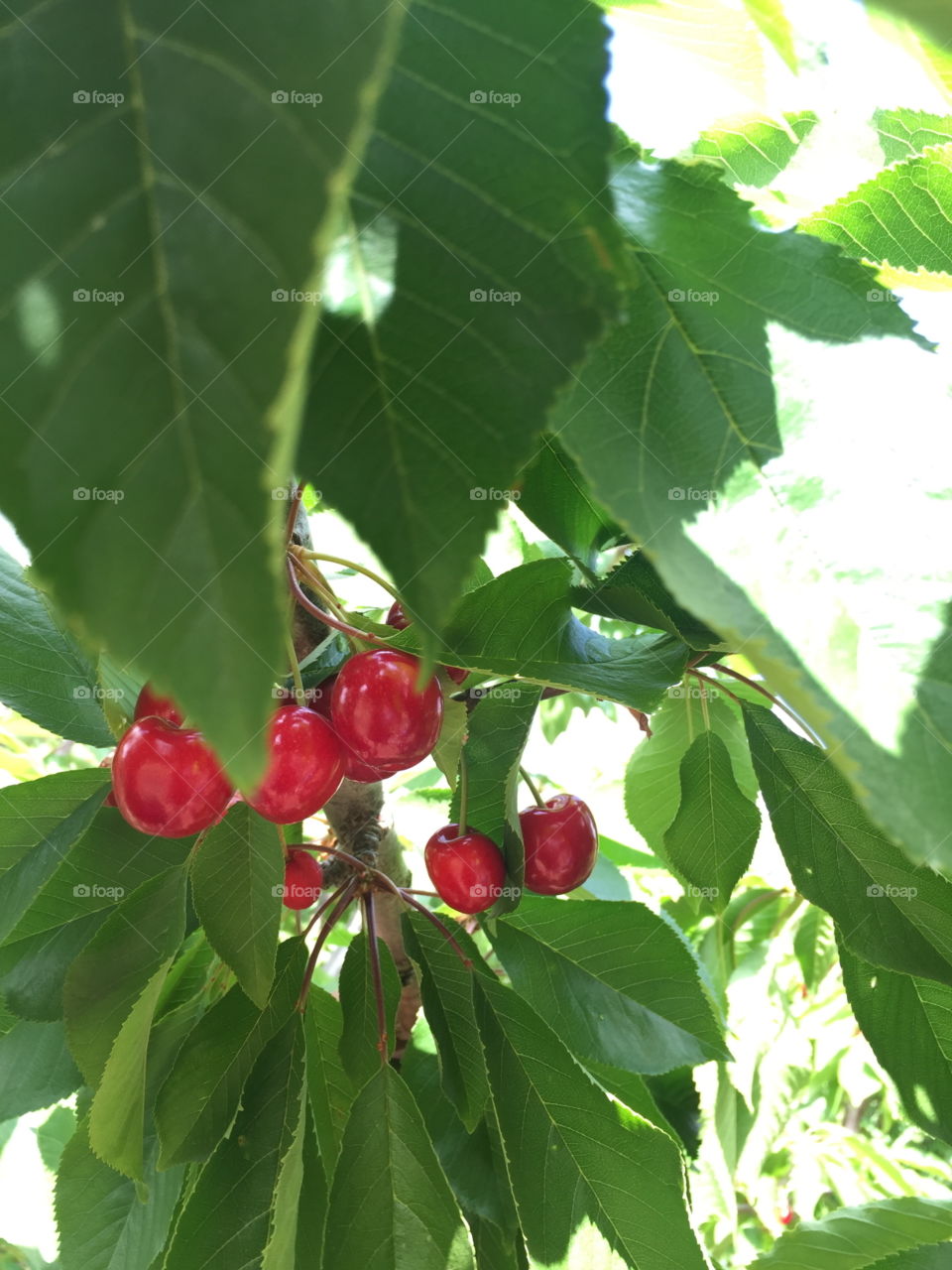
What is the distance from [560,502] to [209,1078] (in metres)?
0.52

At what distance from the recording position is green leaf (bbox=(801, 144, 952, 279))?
1.62 feet

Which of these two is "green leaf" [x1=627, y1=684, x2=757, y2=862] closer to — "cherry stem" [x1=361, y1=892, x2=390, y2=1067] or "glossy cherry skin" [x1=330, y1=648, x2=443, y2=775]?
"cherry stem" [x1=361, y1=892, x2=390, y2=1067]

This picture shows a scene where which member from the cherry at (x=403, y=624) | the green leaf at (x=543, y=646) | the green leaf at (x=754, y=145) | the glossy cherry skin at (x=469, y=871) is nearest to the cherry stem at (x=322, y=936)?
the glossy cherry skin at (x=469, y=871)

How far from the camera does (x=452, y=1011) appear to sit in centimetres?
88

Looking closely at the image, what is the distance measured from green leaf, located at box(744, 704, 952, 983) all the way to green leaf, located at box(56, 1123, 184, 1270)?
614mm

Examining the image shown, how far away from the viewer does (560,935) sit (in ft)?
3.03

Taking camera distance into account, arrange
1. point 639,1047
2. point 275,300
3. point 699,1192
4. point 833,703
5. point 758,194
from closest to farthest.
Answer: point 275,300
point 833,703
point 758,194
point 639,1047
point 699,1192

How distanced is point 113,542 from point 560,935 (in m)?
0.79

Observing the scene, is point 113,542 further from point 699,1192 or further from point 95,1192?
point 699,1192

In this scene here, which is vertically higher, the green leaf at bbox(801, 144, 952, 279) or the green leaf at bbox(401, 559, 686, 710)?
the green leaf at bbox(801, 144, 952, 279)

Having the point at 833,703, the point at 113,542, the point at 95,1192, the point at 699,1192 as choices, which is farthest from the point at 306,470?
the point at 699,1192

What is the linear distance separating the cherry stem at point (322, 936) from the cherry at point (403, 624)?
0.79ft

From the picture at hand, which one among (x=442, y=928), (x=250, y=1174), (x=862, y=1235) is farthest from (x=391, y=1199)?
(x=862, y=1235)

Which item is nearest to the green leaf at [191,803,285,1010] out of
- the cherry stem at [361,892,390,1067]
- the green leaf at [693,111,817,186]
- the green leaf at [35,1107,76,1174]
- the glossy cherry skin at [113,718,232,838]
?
the glossy cherry skin at [113,718,232,838]
